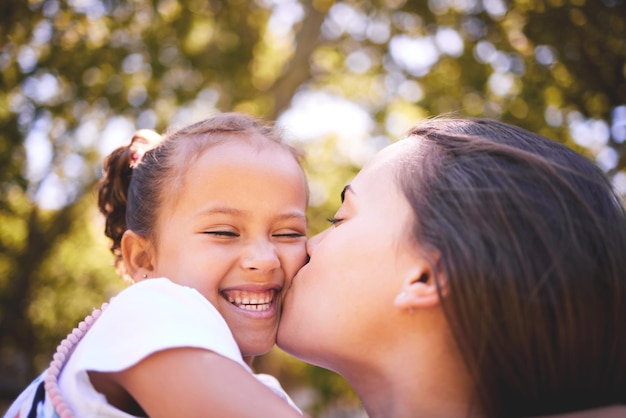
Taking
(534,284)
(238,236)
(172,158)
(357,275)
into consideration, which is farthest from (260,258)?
(534,284)

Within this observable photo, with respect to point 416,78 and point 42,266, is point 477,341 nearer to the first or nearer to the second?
point 416,78

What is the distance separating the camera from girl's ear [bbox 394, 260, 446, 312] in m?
1.71

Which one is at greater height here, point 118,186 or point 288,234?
point 288,234

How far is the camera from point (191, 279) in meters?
2.35

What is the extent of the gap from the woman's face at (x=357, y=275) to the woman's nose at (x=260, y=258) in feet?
0.75

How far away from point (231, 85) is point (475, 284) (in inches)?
346

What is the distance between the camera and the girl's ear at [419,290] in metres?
1.71

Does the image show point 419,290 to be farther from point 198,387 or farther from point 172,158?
point 172,158

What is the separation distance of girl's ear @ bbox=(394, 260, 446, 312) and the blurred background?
4745mm

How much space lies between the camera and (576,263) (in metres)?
1.58

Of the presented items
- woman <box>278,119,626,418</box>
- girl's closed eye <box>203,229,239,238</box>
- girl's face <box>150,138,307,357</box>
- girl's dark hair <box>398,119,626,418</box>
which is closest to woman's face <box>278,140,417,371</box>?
woman <box>278,119,626,418</box>

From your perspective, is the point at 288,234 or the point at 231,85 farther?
the point at 231,85

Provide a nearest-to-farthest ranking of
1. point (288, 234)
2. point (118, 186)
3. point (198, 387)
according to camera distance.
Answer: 1. point (198, 387)
2. point (288, 234)
3. point (118, 186)

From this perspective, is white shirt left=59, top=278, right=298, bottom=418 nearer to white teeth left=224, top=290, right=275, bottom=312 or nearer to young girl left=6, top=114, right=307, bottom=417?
young girl left=6, top=114, right=307, bottom=417
